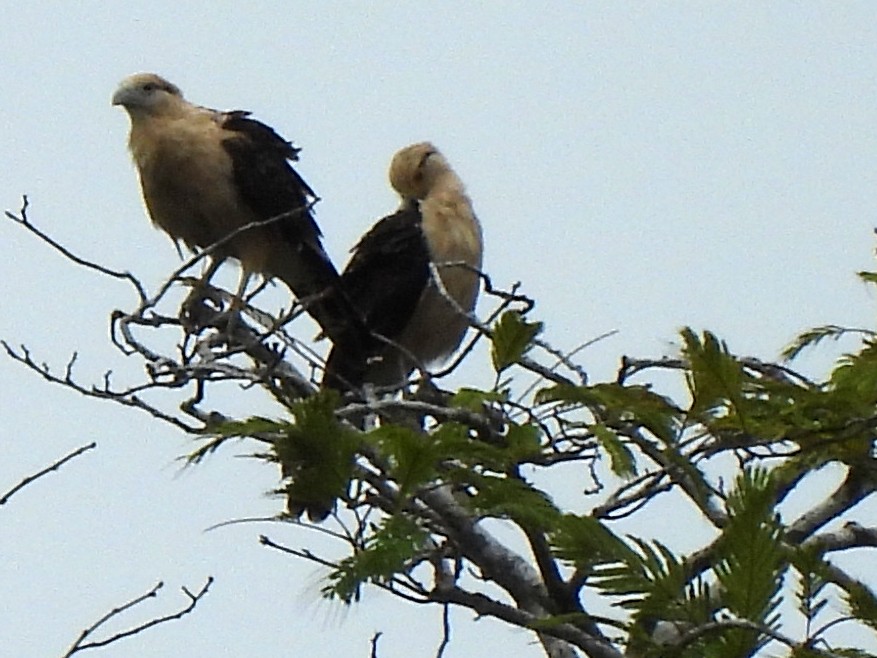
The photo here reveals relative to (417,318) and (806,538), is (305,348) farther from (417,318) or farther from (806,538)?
(417,318)

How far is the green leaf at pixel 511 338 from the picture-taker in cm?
291

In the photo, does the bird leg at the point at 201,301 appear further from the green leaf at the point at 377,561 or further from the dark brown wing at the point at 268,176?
the green leaf at the point at 377,561

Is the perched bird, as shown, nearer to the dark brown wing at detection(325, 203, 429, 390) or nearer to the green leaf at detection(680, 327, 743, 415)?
the dark brown wing at detection(325, 203, 429, 390)

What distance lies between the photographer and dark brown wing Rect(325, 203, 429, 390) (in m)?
6.38

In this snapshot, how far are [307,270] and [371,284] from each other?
0.98ft

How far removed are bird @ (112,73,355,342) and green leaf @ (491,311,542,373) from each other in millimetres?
3148

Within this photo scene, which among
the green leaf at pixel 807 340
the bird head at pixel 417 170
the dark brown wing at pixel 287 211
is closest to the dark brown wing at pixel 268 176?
the dark brown wing at pixel 287 211

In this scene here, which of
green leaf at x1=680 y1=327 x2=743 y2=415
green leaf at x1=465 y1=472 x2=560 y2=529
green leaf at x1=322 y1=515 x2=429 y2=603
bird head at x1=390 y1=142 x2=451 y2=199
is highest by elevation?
bird head at x1=390 y1=142 x2=451 y2=199

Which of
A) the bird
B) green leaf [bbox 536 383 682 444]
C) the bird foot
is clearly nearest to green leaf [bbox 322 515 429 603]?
green leaf [bbox 536 383 682 444]

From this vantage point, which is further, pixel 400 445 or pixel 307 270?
pixel 307 270

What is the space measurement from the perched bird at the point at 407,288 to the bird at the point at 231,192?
16 cm

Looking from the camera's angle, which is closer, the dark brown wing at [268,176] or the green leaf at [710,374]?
the green leaf at [710,374]

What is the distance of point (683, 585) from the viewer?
2074mm

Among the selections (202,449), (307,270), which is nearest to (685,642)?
(202,449)
